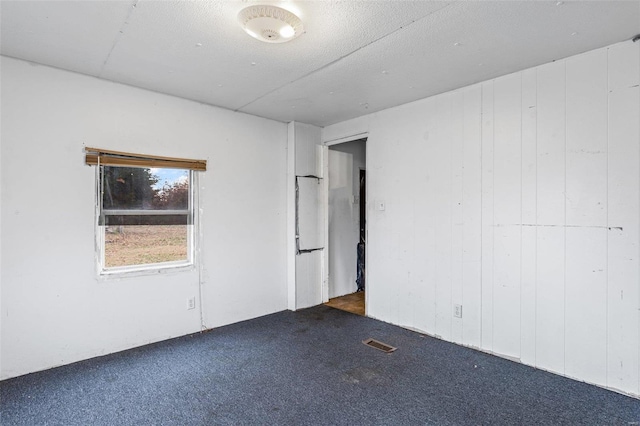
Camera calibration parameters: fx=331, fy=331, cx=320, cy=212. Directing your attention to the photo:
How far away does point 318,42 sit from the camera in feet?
7.66

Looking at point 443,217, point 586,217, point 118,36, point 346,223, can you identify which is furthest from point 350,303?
point 118,36

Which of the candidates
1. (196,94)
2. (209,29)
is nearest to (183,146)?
(196,94)

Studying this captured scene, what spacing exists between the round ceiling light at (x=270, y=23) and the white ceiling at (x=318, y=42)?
0.07 metres

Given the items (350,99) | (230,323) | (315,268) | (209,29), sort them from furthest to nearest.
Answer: (315,268) → (230,323) → (350,99) → (209,29)

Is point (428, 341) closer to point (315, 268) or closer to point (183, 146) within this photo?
point (315, 268)

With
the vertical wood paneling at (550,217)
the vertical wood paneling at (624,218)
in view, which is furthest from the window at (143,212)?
the vertical wood paneling at (624,218)

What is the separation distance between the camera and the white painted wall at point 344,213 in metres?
4.93

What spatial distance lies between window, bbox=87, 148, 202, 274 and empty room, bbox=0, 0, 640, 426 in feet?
0.06

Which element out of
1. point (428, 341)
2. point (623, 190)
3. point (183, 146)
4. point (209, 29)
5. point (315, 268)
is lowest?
point (428, 341)

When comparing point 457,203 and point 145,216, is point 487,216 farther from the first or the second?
point 145,216

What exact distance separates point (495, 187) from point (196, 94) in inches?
119

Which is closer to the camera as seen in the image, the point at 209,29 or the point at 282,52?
the point at 209,29

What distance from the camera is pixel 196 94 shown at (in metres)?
3.37

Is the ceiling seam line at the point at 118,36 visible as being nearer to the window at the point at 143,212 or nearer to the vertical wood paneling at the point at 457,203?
the window at the point at 143,212
